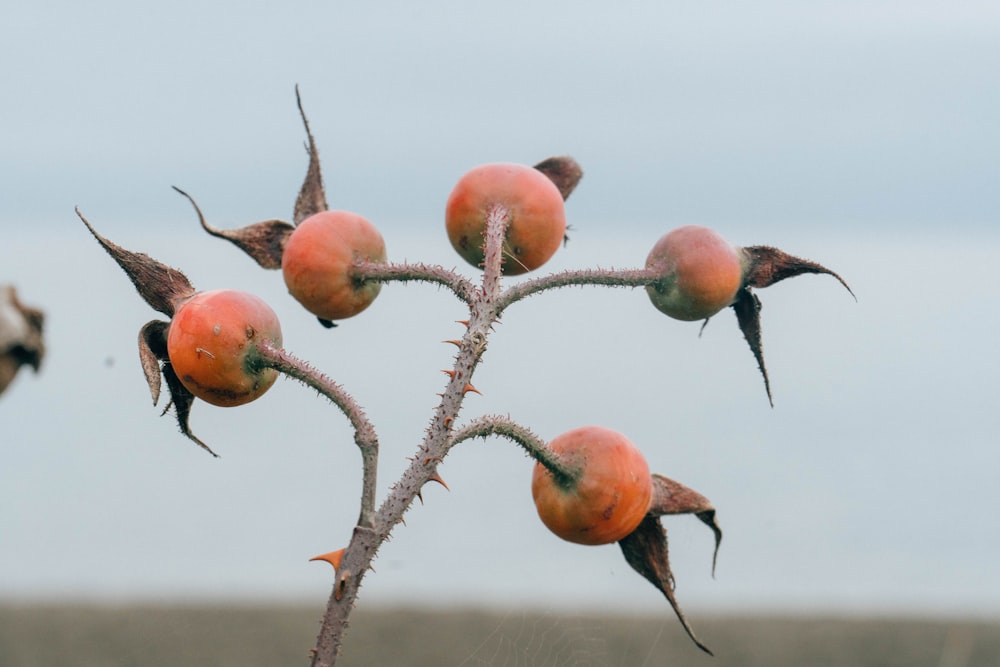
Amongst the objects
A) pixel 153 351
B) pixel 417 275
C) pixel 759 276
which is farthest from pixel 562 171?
pixel 153 351

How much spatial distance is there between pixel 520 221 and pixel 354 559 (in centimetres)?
88

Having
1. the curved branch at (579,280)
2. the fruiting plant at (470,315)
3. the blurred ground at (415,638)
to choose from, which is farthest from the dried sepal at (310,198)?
the blurred ground at (415,638)

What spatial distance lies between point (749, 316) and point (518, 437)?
0.79 meters

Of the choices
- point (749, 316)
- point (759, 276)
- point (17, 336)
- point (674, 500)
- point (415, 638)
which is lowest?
point (415, 638)

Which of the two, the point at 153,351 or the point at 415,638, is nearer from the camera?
the point at 153,351

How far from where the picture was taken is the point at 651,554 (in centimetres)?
262

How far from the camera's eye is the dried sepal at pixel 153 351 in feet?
6.97

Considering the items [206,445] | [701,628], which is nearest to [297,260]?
[206,445]

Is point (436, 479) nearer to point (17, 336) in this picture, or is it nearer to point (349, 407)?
point (349, 407)

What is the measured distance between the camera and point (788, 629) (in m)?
16.1

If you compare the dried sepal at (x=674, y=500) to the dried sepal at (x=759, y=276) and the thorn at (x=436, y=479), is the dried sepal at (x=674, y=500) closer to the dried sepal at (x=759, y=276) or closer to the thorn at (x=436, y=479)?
the dried sepal at (x=759, y=276)

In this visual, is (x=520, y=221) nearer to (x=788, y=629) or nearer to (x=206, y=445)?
(x=206, y=445)

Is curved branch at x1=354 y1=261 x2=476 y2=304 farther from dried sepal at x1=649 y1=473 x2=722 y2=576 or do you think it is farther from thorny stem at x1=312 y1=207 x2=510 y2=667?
dried sepal at x1=649 y1=473 x2=722 y2=576

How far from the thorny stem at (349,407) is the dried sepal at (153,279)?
25 cm
